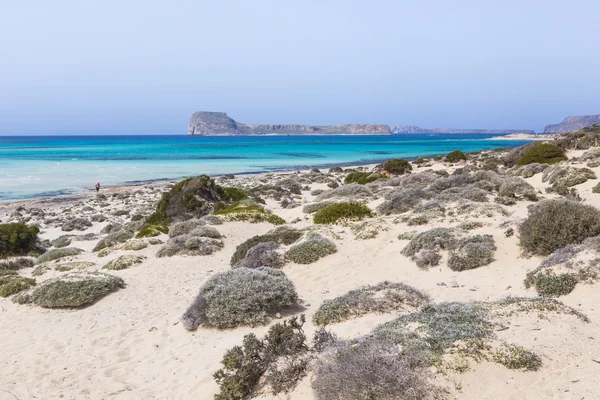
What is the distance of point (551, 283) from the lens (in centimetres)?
847

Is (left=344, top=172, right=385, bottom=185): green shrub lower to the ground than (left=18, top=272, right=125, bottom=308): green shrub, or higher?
higher

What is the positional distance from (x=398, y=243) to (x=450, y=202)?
4.82 m

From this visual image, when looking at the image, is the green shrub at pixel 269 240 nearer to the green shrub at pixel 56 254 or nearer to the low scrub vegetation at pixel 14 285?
the low scrub vegetation at pixel 14 285

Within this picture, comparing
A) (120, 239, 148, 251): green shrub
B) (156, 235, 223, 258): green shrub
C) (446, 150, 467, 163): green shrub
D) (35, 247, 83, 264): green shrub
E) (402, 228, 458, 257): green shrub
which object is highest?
(446, 150, 467, 163): green shrub

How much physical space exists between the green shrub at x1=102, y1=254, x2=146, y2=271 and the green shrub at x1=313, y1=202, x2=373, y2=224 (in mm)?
7439

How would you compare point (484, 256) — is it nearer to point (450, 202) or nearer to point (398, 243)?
point (398, 243)

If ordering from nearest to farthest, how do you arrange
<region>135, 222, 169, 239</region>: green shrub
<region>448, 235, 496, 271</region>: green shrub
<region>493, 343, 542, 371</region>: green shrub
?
1. <region>493, 343, 542, 371</region>: green shrub
2. <region>448, 235, 496, 271</region>: green shrub
3. <region>135, 222, 169, 239</region>: green shrub

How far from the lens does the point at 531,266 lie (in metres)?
10.2

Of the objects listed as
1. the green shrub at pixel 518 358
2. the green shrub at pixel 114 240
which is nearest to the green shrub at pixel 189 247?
the green shrub at pixel 114 240

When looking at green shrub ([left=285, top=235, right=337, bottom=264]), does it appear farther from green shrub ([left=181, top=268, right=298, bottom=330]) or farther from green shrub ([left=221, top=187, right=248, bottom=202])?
green shrub ([left=221, top=187, right=248, bottom=202])

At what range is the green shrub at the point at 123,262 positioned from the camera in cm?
1498

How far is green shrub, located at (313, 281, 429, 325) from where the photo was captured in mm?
8113

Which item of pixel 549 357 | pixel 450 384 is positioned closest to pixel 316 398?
Answer: pixel 450 384

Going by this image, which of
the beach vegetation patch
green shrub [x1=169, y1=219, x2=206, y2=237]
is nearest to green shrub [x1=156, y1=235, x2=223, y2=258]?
green shrub [x1=169, y1=219, x2=206, y2=237]
